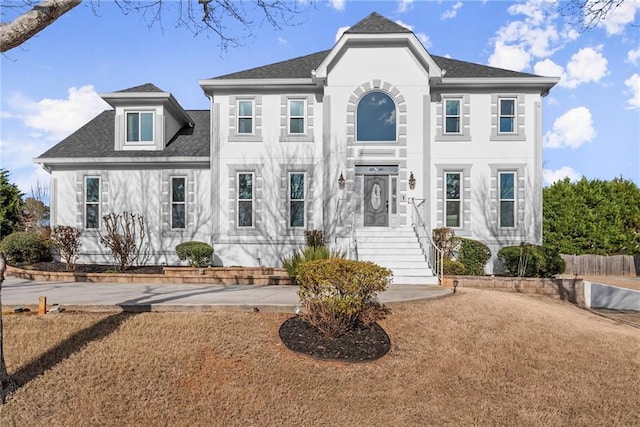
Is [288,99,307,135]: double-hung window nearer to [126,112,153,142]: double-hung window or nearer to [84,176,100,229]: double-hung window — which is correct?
[126,112,153,142]: double-hung window

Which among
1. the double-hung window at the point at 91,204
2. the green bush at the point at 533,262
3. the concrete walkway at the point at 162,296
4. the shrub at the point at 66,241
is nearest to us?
the concrete walkway at the point at 162,296

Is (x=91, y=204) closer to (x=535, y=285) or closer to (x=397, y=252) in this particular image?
(x=397, y=252)

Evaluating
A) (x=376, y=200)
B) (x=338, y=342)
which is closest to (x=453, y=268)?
(x=376, y=200)

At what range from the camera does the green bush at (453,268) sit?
12.9 meters

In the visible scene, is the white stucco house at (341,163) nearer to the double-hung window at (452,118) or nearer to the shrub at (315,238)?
the double-hung window at (452,118)

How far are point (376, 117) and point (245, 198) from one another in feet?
19.7

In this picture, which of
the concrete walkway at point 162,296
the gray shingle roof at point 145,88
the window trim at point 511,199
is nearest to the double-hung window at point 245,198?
the concrete walkway at point 162,296

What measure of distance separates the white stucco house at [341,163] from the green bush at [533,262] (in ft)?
4.37

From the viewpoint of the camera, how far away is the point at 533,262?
13.4 meters

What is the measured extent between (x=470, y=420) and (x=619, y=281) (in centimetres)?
1903

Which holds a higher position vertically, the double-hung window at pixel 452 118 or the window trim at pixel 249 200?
the double-hung window at pixel 452 118

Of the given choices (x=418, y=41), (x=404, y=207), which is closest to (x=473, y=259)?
(x=404, y=207)

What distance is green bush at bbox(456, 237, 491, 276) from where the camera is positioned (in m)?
14.2

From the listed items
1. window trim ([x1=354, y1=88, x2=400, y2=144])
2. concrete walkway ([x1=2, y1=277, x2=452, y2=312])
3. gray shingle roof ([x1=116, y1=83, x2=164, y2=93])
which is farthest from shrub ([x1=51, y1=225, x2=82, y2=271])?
window trim ([x1=354, y1=88, x2=400, y2=144])
